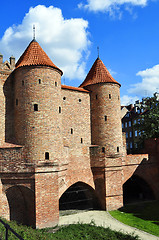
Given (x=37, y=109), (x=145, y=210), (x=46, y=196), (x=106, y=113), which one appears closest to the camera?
(x=46, y=196)

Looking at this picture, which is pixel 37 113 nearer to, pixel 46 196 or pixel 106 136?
pixel 46 196

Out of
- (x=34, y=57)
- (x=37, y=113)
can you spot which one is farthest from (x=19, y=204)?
(x=34, y=57)

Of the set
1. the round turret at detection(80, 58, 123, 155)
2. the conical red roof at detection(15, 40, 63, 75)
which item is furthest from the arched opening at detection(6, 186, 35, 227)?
the conical red roof at detection(15, 40, 63, 75)

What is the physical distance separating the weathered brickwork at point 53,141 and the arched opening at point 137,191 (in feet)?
5.03

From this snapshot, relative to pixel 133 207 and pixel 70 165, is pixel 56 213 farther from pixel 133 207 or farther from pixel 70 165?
pixel 133 207

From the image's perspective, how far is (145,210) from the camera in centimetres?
2247

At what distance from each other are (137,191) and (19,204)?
16522mm

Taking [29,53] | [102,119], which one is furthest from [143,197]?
[29,53]

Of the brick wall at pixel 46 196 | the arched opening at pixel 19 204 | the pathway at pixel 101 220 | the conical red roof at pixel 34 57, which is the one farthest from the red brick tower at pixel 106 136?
the arched opening at pixel 19 204

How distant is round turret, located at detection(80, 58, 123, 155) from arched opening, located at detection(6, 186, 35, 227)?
9149 mm

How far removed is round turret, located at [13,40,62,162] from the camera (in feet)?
59.4

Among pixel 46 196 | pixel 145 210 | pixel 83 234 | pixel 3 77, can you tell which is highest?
pixel 3 77

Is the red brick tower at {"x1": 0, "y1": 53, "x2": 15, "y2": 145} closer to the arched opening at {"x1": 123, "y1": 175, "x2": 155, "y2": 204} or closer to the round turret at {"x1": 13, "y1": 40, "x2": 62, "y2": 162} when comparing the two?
the round turret at {"x1": 13, "y1": 40, "x2": 62, "y2": 162}

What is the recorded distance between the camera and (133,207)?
77.3ft
